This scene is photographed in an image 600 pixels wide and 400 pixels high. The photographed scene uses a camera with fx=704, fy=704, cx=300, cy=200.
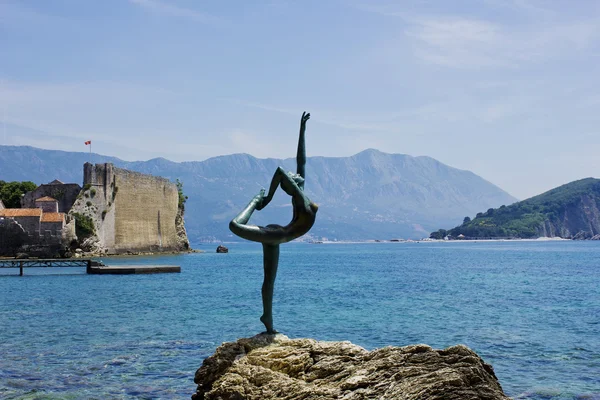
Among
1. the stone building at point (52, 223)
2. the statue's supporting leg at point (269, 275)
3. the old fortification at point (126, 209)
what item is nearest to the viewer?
the statue's supporting leg at point (269, 275)

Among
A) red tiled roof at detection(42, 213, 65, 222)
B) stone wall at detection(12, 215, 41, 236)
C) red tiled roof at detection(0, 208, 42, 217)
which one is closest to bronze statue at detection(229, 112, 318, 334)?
stone wall at detection(12, 215, 41, 236)

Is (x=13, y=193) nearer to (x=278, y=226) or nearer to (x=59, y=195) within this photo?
(x=59, y=195)

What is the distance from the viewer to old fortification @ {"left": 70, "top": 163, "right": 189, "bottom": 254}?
228 ft

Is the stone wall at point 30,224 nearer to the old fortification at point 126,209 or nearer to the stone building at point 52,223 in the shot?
the stone building at point 52,223

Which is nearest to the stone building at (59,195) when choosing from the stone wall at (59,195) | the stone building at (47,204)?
the stone wall at (59,195)

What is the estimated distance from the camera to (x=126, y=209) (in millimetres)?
74812

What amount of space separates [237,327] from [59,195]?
A: 54401 mm

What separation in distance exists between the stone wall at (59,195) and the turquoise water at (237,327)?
29071 mm

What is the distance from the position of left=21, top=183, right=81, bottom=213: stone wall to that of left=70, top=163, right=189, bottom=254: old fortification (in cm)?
213

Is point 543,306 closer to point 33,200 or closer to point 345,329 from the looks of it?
→ point 345,329

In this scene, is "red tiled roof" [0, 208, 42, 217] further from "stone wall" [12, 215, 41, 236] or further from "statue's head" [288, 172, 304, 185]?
"statue's head" [288, 172, 304, 185]

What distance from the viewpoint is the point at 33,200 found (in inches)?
2761

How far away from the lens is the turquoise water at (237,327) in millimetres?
13836

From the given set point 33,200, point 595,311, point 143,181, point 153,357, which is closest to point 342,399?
point 153,357
